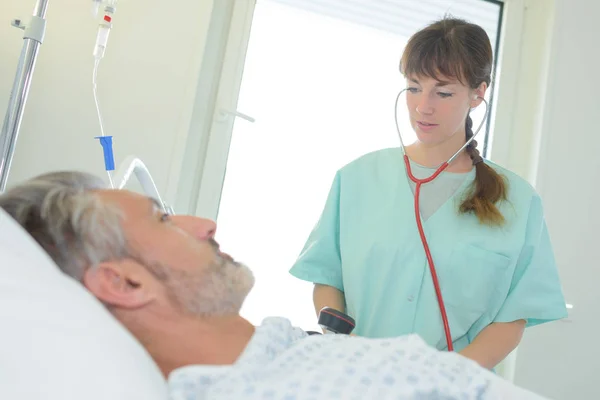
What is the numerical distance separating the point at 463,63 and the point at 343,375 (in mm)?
961

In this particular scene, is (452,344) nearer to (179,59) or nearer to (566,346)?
(566,346)

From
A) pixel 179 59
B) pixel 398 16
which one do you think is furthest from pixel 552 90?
pixel 179 59

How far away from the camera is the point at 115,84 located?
7.06ft

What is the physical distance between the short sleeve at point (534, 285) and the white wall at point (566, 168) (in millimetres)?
834

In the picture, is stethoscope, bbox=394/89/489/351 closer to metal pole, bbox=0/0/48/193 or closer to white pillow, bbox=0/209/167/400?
white pillow, bbox=0/209/167/400

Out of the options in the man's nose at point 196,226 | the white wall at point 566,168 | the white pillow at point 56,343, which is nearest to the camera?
the white pillow at point 56,343

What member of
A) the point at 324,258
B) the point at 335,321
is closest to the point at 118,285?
the point at 335,321

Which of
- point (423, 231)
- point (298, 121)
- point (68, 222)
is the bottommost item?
point (68, 222)

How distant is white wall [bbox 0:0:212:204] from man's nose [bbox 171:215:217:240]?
3.54ft

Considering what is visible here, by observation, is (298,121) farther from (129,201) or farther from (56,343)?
(56,343)

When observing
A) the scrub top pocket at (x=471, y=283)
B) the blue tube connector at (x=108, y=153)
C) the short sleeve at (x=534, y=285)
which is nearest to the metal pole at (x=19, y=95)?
the blue tube connector at (x=108, y=153)

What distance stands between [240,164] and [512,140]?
42.6 inches

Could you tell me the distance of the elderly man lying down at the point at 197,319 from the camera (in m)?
0.85

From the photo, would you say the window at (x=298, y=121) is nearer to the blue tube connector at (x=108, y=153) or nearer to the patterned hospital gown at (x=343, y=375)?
the blue tube connector at (x=108, y=153)
